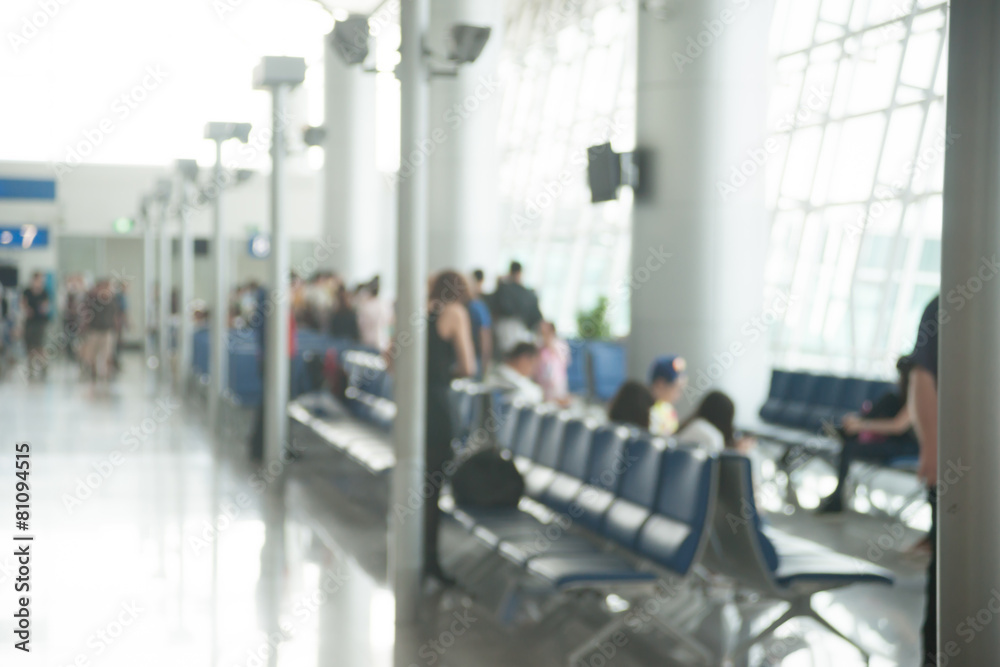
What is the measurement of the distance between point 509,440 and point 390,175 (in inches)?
917

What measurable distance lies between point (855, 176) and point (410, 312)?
36.0 feet

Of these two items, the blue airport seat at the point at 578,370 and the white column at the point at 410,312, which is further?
the blue airport seat at the point at 578,370

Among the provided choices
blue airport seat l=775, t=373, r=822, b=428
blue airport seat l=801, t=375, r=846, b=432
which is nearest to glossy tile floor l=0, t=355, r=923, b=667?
blue airport seat l=801, t=375, r=846, b=432

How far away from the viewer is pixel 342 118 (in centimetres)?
2416

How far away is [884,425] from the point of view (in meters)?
8.21

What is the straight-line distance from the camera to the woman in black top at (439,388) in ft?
20.7

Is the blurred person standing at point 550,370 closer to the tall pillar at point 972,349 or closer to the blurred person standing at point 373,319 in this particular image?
the blurred person standing at point 373,319

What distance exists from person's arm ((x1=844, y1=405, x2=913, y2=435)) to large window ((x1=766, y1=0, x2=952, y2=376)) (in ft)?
19.0

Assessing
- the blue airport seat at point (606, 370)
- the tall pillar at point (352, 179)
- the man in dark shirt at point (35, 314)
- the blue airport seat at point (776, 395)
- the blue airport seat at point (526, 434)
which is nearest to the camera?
the blue airport seat at point (526, 434)

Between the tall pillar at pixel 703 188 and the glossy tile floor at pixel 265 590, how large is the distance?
3510 mm

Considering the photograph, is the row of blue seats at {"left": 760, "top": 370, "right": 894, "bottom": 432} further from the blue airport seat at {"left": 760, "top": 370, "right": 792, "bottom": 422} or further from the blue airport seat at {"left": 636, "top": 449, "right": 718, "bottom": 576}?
the blue airport seat at {"left": 636, "top": 449, "right": 718, "bottom": 576}

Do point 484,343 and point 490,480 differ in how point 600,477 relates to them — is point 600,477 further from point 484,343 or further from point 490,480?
point 484,343

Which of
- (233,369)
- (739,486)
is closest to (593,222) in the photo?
(233,369)

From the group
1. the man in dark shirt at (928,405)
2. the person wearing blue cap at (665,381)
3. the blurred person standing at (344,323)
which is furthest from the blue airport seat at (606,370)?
the man in dark shirt at (928,405)
